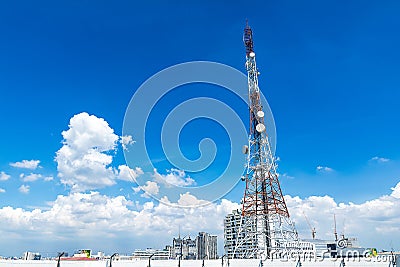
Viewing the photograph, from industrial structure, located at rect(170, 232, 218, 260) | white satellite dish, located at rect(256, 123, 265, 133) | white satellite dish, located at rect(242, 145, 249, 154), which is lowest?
industrial structure, located at rect(170, 232, 218, 260)

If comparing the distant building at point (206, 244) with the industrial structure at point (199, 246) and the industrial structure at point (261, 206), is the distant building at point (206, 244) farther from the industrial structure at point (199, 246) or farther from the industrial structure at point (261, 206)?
the industrial structure at point (261, 206)

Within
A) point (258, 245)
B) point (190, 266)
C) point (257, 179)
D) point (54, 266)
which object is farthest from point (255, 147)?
point (54, 266)

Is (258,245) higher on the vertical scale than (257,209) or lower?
lower

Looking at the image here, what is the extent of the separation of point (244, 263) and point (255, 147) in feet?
53.5

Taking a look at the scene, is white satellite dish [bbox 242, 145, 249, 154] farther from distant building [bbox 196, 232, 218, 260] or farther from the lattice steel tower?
distant building [bbox 196, 232, 218, 260]

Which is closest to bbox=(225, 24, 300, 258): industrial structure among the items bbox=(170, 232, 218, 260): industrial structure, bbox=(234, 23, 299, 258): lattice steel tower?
bbox=(234, 23, 299, 258): lattice steel tower

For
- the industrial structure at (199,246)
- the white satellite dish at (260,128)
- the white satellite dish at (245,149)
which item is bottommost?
the industrial structure at (199,246)

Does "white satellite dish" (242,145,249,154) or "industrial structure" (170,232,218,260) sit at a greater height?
"white satellite dish" (242,145,249,154)

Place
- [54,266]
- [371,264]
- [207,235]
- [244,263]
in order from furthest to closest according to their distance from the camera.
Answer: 1. [207,235]
2. [244,263]
3. [371,264]
4. [54,266]

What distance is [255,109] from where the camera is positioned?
164 ft

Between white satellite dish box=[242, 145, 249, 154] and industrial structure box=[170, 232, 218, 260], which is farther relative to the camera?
industrial structure box=[170, 232, 218, 260]

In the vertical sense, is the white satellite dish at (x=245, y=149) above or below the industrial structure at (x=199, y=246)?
above

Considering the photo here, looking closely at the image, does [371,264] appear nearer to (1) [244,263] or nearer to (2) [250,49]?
(1) [244,263]

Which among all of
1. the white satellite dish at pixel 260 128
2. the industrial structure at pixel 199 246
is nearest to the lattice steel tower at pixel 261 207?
the white satellite dish at pixel 260 128
